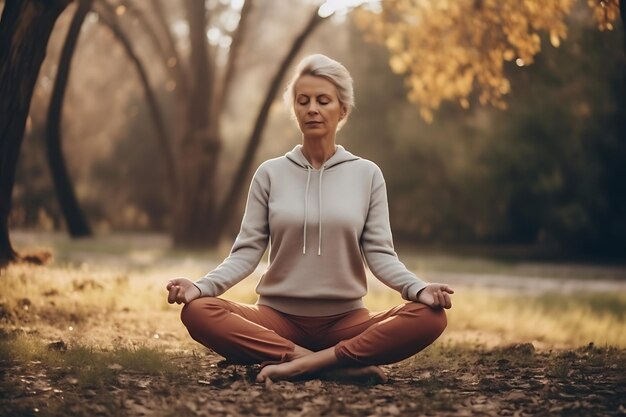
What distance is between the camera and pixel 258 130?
16031 mm

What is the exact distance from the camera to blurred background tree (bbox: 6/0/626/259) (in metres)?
18.3

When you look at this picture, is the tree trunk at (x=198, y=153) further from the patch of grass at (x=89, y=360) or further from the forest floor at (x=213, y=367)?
the patch of grass at (x=89, y=360)

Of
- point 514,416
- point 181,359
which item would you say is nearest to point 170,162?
point 181,359

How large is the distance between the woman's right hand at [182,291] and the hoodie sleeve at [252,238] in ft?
0.76

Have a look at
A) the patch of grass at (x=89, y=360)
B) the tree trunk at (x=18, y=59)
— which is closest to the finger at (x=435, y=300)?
the patch of grass at (x=89, y=360)

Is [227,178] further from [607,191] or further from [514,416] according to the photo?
[514,416]

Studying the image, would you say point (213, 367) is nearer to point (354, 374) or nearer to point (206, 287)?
point (206, 287)

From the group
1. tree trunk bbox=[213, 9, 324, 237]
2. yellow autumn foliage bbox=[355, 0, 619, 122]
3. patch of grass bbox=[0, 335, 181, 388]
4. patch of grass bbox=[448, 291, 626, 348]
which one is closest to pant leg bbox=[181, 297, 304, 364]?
patch of grass bbox=[0, 335, 181, 388]

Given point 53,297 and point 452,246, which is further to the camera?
point 452,246

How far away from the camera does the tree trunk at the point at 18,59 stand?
6449 millimetres

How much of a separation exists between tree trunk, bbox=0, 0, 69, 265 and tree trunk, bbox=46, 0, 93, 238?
18.3 ft

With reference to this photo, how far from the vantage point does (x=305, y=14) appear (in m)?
30.4

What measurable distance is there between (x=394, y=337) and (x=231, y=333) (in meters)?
0.84

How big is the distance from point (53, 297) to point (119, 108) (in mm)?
19905
